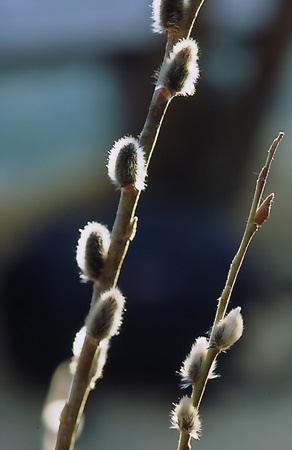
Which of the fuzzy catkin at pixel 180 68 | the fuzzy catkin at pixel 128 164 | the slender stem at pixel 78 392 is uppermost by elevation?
the fuzzy catkin at pixel 180 68

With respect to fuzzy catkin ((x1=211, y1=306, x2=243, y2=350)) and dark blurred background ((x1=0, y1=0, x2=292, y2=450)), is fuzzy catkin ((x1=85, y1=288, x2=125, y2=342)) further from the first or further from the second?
dark blurred background ((x1=0, y1=0, x2=292, y2=450))

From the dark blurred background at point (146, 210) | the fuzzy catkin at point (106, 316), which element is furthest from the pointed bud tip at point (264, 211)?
the dark blurred background at point (146, 210)

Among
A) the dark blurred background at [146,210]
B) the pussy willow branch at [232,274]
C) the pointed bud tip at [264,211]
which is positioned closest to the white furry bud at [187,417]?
the pussy willow branch at [232,274]

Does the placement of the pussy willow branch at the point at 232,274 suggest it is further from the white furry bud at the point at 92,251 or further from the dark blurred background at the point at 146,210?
the dark blurred background at the point at 146,210

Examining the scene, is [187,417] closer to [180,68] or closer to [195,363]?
[195,363]

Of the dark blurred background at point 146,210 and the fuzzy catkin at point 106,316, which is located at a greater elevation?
the dark blurred background at point 146,210

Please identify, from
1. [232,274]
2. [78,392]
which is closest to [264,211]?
[232,274]

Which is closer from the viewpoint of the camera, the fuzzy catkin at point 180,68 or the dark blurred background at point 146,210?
the fuzzy catkin at point 180,68

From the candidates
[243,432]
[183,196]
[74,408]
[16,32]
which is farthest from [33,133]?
[74,408]
